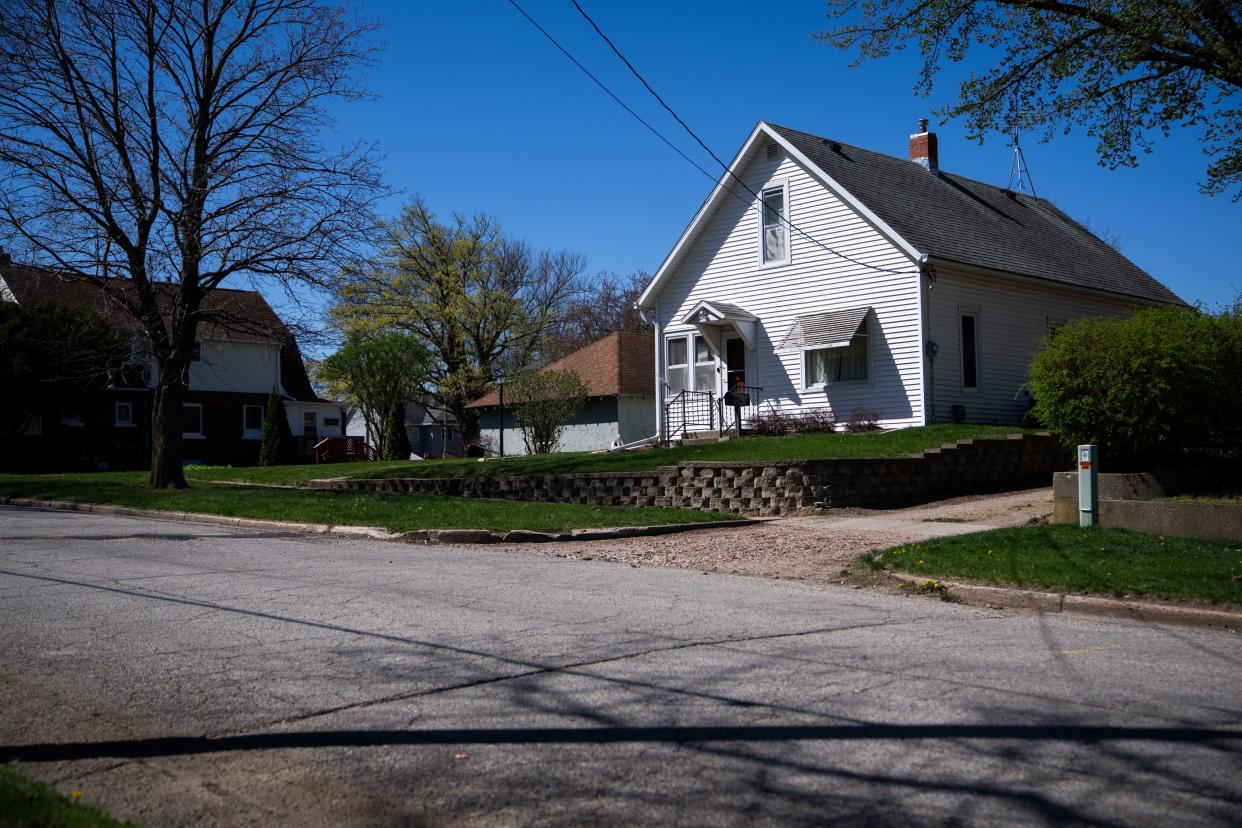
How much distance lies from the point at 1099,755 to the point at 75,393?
127ft

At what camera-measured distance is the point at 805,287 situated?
968 inches

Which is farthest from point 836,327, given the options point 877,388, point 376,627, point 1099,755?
point 1099,755

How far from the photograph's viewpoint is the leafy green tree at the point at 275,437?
1558 inches

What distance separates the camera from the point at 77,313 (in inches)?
1394

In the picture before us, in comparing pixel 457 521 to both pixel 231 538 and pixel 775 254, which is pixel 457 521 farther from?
pixel 775 254

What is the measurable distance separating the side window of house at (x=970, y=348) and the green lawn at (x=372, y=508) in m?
10.0

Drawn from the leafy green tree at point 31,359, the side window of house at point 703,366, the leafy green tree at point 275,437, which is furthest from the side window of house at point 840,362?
the leafy green tree at point 275,437

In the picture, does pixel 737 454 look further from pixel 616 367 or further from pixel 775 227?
pixel 616 367

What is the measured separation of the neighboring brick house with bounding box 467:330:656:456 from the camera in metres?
33.5

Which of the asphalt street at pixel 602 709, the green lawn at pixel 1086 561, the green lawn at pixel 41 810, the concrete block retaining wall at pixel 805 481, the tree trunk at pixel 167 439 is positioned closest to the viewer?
the green lawn at pixel 41 810

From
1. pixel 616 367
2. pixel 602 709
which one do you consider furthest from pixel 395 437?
pixel 602 709

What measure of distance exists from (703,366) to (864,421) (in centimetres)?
507

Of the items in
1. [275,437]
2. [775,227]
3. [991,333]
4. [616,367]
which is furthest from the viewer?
[275,437]

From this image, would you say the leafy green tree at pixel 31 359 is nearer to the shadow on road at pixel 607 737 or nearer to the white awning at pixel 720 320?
the white awning at pixel 720 320
